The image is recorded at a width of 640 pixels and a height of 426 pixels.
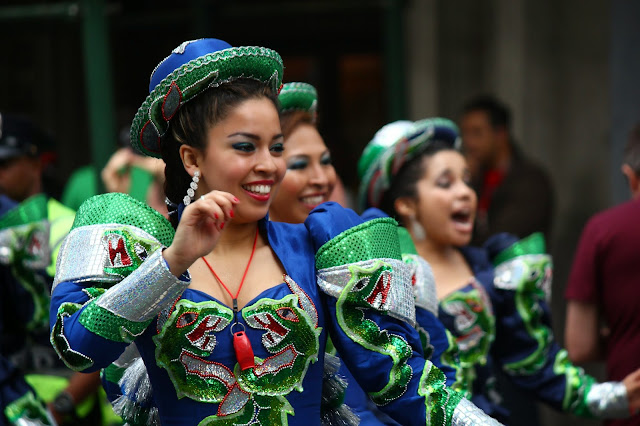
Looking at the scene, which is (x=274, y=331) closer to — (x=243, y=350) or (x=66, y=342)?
(x=243, y=350)

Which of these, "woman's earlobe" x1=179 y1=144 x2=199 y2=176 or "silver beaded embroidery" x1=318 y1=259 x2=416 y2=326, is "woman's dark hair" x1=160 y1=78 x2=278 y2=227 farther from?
"silver beaded embroidery" x1=318 y1=259 x2=416 y2=326

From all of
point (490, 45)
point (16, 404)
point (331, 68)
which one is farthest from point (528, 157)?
point (16, 404)

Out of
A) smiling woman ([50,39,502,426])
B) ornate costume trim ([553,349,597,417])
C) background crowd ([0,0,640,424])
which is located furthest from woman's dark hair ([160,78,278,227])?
background crowd ([0,0,640,424])

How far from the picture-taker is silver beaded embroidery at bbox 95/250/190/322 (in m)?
2.05

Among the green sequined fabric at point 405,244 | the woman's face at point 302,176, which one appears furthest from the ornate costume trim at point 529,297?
the woman's face at point 302,176

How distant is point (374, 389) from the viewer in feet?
7.64

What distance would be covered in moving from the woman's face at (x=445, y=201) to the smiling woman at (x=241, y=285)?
1.32m

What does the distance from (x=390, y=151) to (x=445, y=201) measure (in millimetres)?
295

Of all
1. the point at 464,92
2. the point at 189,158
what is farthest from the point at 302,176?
the point at 464,92

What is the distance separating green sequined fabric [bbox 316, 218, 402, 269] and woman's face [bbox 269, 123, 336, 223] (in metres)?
1.04

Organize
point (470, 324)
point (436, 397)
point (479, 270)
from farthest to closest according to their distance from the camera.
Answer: point (479, 270), point (470, 324), point (436, 397)

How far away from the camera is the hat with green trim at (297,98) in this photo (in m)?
3.34

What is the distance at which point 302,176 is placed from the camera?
11.2 feet

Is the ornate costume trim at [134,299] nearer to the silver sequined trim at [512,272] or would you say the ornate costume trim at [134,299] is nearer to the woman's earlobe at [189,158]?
the woman's earlobe at [189,158]
